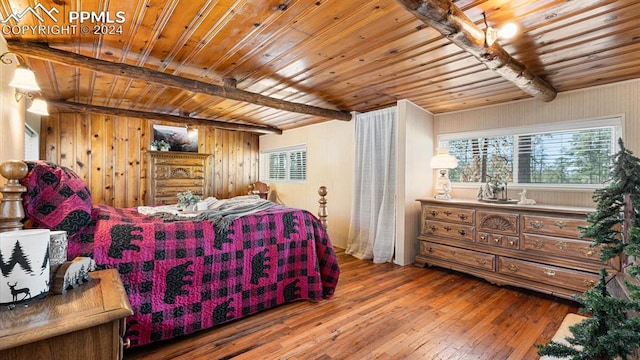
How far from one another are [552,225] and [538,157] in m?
0.96

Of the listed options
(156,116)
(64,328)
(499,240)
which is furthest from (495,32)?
(156,116)

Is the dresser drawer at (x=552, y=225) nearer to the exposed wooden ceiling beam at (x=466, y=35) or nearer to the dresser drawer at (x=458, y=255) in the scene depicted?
the dresser drawer at (x=458, y=255)

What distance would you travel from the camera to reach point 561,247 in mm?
2832

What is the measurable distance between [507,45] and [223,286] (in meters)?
3.01

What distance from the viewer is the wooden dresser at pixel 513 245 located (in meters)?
2.75

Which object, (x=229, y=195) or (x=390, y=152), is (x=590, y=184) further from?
(x=229, y=195)

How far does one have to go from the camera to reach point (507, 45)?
2293 mm

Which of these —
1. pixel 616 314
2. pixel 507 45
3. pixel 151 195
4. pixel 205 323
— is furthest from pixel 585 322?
pixel 151 195

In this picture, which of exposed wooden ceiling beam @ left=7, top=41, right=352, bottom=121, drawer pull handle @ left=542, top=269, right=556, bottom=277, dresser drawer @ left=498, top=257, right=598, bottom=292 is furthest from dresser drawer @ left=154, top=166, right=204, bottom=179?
drawer pull handle @ left=542, top=269, right=556, bottom=277

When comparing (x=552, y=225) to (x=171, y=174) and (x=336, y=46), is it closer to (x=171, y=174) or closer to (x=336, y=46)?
(x=336, y=46)

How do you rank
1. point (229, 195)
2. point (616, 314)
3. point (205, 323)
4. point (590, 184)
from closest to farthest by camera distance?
point (616, 314), point (205, 323), point (590, 184), point (229, 195)

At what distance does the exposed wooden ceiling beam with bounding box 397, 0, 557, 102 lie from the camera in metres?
1.62

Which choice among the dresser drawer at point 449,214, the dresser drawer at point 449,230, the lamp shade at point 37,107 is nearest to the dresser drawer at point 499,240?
the dresser drawer at point 449,230

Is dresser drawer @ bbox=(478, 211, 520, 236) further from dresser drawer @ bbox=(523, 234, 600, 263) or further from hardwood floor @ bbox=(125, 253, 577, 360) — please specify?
hardwood floor @ bbox=(125, 253, 577, 360)
